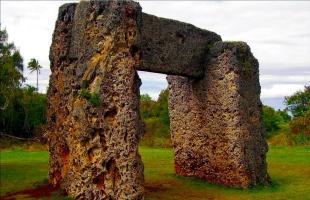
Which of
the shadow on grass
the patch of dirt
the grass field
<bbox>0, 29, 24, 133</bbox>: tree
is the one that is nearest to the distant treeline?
<bbox>0, 29, 24, 133</bbox>: tree

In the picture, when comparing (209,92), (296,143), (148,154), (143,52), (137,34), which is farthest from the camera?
(296,143)

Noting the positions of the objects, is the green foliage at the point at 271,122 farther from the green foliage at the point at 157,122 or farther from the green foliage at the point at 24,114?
the green foliage at the point at 24,114

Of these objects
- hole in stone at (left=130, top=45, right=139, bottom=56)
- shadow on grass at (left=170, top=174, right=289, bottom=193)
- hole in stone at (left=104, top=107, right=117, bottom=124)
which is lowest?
shadow on grass at (left=170, top=174, right=289, bottom=193)

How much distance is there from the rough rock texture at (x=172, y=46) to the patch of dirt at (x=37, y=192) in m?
5.85

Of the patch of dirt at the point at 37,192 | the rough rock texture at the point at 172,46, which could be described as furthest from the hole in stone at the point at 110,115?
the patch of dirt at the point at 37,192

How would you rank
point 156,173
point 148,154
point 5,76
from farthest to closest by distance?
1. point 148,154
2. point 5,76
3. point 156,173

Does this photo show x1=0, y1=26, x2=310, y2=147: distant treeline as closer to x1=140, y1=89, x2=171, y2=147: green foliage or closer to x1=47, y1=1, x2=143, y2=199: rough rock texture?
x1=140, y1=89, x2=171, y2=147: green foliage

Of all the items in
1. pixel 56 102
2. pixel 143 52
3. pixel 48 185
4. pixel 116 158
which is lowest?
pixel 48 185

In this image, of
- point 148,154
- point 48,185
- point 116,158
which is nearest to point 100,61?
point 116,158

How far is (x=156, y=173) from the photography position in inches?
1014

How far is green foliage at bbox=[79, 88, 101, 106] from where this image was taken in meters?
17.8

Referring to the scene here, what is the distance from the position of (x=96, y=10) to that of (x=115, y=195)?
6.21 m

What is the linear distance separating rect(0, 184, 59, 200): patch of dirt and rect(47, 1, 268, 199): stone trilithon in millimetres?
323

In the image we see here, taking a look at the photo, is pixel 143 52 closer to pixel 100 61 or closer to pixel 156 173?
pixel 100 61
